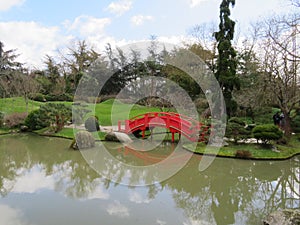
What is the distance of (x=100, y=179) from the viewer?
273 inches

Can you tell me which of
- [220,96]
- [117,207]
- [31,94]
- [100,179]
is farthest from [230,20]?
[31,94]

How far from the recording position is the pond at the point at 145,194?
15.3 feet

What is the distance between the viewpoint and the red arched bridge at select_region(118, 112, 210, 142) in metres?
9.92

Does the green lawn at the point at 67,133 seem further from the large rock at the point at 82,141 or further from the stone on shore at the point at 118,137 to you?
the large rock at the point at 82,141

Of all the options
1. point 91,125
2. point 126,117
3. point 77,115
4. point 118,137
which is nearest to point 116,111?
point 126,117

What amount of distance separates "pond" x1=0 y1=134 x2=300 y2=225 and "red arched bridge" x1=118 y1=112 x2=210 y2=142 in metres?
1.25

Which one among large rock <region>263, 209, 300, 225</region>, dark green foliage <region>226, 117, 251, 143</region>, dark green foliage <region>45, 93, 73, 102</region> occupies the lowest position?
large rock <region>263, 209, 300, 225</region>

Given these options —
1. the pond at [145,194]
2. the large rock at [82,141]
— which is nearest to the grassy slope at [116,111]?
the large rock at [82,141]

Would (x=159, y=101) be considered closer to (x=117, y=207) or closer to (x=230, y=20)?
(x=230, y=20)

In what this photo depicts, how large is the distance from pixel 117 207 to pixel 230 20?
10276 millimetres

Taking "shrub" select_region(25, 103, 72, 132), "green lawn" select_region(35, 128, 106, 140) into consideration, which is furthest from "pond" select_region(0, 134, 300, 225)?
"shrub" select_region(25, 103, 72, 132)

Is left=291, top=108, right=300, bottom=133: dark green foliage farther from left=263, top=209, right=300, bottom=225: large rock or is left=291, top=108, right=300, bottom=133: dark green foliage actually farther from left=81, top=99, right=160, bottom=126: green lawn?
left=263, top=209, right=300, bottom=225: large rock

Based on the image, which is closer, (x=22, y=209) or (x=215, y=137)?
(x=22, y=209)

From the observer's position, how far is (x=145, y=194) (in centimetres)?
582
